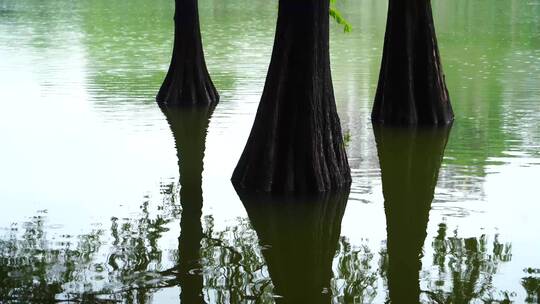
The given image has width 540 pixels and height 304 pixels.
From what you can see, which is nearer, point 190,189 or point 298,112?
point 298,112

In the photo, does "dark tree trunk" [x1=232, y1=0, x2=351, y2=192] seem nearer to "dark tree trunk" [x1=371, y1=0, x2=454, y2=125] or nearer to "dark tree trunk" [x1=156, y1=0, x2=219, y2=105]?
"dark tree trunk" [x1=371, y1=0, x2=454, y2=125]

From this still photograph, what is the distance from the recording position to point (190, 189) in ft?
42.7

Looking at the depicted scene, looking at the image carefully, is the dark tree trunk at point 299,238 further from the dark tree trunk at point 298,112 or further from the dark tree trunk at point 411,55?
the dark tree trunk at point 411,55

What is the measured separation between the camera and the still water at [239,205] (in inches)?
353

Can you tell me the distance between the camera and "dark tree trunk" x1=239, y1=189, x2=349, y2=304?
888 centimetres

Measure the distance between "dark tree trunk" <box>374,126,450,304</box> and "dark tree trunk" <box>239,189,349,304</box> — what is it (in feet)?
1.95

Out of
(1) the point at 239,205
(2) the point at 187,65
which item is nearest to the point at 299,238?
(1) the point at 239,205

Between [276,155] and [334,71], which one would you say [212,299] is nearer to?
[276,155]

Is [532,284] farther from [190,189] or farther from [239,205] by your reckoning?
[190,189]

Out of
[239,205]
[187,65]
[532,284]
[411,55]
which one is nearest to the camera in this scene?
[532,284]

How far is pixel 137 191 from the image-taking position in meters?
12.9

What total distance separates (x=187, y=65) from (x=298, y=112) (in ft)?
26.7

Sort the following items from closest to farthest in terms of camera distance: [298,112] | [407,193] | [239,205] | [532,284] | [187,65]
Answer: [532,284], [239,205], [298,112], [407,193], [187,65]

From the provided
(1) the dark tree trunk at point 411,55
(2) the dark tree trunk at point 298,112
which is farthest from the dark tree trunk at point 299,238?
(1) the dark tree trunk at point 411,55
